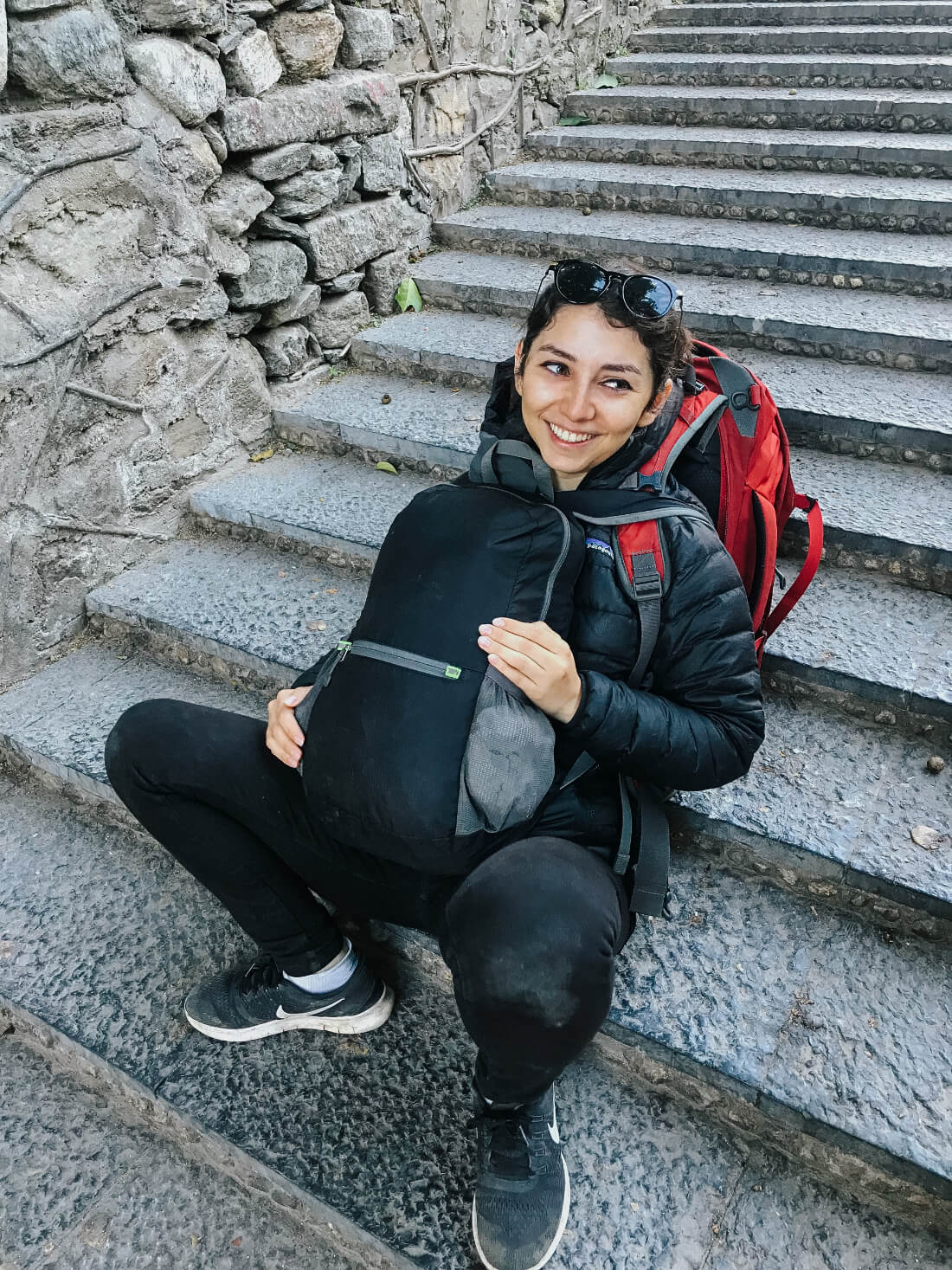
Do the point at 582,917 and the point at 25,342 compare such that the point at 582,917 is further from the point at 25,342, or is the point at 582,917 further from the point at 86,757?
the point at 25,342

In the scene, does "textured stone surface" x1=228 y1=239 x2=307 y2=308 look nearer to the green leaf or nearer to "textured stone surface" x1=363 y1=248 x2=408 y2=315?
"textured stone surface" x1=363 y1=248 x2=408 y2=315

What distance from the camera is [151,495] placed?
2908 millimetres

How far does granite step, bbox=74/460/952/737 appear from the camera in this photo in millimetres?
2131

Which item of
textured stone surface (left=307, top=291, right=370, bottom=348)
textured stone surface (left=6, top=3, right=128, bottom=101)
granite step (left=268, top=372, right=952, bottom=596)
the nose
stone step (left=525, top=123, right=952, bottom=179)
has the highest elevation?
stone step (left=525, top=123, right=952, bottom=179)

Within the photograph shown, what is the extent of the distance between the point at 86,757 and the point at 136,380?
1.15 meters

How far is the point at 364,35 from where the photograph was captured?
319 centimetres

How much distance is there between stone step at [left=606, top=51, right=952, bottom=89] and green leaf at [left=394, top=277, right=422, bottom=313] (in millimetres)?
2398

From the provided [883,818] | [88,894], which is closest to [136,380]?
[88,894]

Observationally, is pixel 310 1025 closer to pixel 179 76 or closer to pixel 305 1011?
pixel 305 1011

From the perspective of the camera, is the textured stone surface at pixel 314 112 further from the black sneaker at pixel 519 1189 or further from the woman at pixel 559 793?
the black sneaker at pixel 519 1189

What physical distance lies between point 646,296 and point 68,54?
1.79 m

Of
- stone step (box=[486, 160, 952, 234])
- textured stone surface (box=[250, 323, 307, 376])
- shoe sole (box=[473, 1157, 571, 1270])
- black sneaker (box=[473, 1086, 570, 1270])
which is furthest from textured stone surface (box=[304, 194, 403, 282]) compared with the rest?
shoe sole (box=[473, 1157, 571, 1270])

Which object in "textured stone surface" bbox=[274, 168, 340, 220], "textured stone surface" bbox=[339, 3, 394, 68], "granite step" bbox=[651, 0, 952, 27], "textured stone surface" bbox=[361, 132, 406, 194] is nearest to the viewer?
"textured stone surface" bbox=[274, 168, 340, 220]

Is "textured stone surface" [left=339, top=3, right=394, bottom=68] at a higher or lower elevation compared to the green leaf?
higher
